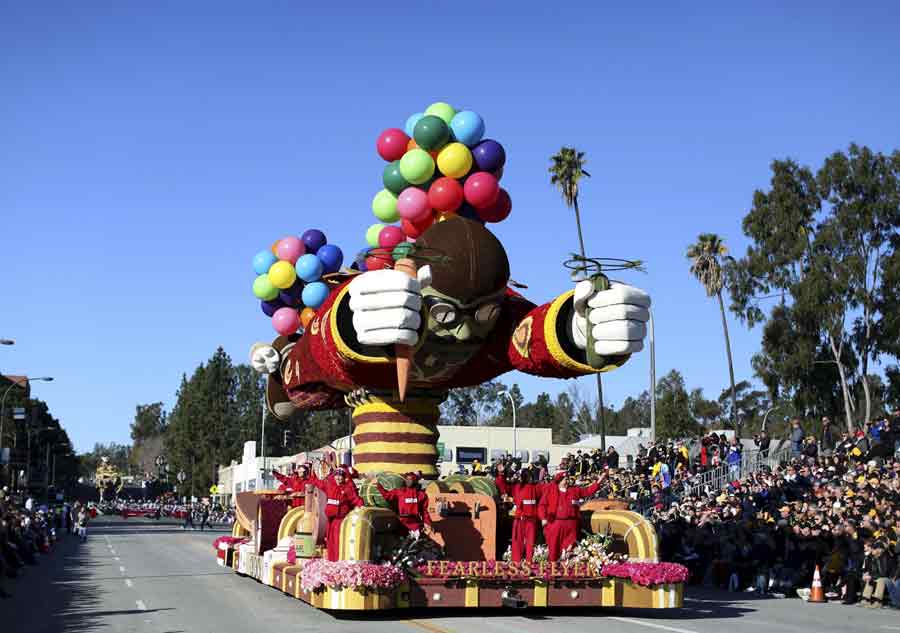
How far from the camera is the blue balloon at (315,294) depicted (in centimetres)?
2061

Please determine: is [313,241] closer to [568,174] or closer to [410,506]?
[410,506]

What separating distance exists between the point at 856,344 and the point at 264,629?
36.8 metres

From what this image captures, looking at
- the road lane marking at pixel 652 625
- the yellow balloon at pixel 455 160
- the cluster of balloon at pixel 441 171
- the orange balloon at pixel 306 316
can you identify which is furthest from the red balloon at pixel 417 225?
the road lane marking at pixel 652 625

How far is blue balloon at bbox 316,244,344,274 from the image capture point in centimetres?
2092

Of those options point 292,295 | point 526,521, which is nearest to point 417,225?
point 292,295

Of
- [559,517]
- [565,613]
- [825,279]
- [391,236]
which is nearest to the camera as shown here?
[559,517]

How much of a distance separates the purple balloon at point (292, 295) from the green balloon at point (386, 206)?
9.13 feet

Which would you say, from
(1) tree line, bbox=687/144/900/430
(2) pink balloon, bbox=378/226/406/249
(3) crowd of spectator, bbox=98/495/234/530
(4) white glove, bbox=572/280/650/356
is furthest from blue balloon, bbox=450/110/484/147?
(3) crowd of spectator, bbox=98/495/234/530

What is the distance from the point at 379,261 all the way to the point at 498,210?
2170 millimetres

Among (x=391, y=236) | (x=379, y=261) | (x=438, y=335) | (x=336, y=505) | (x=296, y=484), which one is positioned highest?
(x=391, y=236)

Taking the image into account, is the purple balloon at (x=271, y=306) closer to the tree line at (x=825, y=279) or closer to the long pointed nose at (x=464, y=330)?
the long pointed nose at (x=464, y=330)

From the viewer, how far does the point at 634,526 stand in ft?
53.7

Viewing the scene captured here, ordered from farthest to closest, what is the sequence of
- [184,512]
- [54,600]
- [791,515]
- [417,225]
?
1. [184,512]
2. [791,515]
3. [54,600]
4. [417,225]

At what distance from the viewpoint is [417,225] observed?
18.4 m
